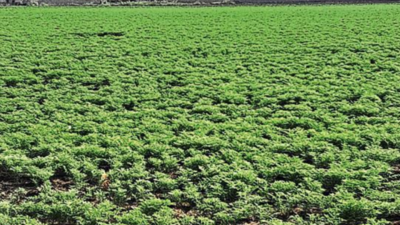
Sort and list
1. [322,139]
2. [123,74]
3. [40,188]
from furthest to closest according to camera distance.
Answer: [123,74] < [322,139] < [40,188]

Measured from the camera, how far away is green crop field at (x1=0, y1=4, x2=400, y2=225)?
612 centimetres

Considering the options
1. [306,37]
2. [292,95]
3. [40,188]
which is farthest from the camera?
[306,37]

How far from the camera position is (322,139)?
8422mm

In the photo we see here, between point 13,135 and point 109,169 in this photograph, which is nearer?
point 109,169

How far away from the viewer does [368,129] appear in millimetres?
8781

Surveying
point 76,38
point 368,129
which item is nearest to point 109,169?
point 368,129

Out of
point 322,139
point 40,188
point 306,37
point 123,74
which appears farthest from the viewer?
point 306,37

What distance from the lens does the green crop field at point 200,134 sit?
612 centimetres

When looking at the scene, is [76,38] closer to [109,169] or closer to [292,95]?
[292,95]

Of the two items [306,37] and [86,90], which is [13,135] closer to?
[86,90]

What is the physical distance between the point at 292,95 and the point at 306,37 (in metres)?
10.3

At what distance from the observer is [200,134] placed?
8.75 meters

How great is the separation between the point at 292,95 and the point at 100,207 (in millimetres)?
6808

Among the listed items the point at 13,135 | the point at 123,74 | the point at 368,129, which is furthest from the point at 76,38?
the point at 368,129
